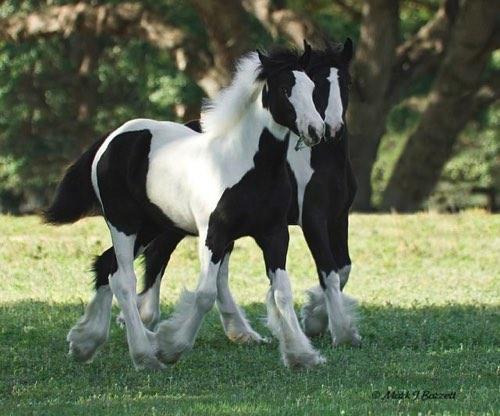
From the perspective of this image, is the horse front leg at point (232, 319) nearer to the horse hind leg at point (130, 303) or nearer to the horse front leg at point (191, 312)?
the horse hind leg at point (130, 303)

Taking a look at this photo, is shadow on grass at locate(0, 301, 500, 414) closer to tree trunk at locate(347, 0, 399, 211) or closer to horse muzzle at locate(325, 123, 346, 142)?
horse muzzle at locate(325, 123, 346, 142)

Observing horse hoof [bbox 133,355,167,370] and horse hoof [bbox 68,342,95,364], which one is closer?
horse hoof [bbox 133,355,167,370]

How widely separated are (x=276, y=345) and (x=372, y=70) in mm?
16107

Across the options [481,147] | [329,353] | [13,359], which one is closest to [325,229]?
[329,353]

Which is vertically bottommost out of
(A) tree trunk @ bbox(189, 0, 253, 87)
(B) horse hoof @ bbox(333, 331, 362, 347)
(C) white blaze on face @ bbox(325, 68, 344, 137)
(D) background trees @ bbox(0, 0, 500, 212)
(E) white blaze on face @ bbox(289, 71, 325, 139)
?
(D) background trees @ bbox(0, 0, 500, 212)

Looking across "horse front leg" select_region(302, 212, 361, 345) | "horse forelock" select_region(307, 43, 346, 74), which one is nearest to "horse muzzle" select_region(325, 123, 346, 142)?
"horse forelock" select_region(307, 43, 346, 74)

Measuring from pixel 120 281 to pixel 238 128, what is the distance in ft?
5.00

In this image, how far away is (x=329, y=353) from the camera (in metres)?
9.80

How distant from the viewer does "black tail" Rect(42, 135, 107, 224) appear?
1051cm

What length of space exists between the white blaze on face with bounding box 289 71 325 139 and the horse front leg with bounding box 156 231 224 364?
3.53ft

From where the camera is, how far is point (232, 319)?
427 inches

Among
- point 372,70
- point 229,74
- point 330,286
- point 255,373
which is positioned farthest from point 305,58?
point 372,70

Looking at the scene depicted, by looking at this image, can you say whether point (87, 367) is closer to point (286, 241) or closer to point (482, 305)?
point (286, 241)

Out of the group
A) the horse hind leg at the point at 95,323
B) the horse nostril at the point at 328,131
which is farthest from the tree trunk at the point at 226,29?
the horse hind leg at the point at 95,323
